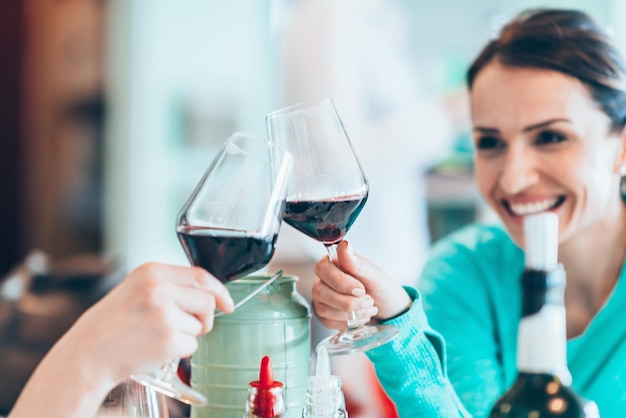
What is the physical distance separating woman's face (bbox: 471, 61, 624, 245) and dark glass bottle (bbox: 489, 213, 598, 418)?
2.10 ft

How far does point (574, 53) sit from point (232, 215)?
0.79 m

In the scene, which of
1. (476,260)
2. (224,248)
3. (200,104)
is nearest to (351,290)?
(224,248)

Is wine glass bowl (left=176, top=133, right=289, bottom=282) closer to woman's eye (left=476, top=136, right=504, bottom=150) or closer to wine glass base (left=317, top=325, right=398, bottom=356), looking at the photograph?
wine glass base (left=317, top=325, right=398, bottom=356)

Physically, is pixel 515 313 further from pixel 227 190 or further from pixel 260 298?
pixel 227 190

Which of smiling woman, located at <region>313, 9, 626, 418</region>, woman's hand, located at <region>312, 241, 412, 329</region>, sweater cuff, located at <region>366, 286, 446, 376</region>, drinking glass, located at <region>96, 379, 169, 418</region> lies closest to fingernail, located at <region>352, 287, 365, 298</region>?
woman's hand, located at <region>312, 241, 412, 329</region>

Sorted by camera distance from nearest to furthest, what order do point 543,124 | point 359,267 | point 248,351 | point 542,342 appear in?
1. point 542,342
2. point 248,351
3. point 359,267
4. point 543,124

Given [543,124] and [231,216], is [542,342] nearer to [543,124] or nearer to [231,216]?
[231,216]

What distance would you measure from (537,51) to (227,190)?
2.50 feet

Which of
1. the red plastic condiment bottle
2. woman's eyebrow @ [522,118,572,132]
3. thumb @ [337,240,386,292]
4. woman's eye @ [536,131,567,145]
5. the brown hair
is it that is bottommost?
the red plastic condiment bottle

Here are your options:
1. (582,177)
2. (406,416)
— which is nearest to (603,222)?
(582,177)

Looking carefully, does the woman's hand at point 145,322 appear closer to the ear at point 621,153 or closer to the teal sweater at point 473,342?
the teal sweater at point 473,342

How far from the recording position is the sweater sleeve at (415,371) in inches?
37.9

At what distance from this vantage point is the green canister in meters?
0.78

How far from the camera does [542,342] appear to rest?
0.56 meters
